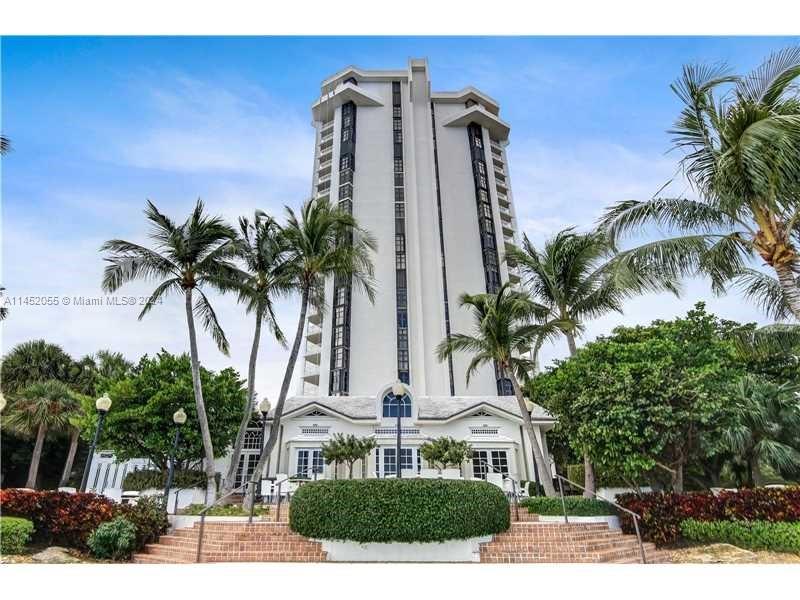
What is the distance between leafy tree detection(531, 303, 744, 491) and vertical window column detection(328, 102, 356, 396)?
19.7 m

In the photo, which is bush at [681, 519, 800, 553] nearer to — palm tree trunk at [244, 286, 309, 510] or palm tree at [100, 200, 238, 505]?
palm tree trunk at [244, 286, 309, 510]

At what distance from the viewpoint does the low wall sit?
959 cm

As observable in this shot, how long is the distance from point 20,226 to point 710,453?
1888 cm

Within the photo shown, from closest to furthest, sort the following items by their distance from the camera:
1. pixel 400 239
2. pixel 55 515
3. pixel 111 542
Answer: pixel 111 542
pixel 55 515
pixel 400 239

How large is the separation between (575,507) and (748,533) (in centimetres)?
387

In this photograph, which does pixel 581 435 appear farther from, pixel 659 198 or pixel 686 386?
pixel 659 198

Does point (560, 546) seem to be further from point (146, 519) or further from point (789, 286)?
point (146, 519)

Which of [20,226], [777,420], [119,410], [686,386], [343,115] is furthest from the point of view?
[343,115]

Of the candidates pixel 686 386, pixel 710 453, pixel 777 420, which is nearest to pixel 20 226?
pixel 686 386

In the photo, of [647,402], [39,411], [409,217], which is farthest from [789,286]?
[409,217]

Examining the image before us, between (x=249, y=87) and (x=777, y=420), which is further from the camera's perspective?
(x=777, y=420)

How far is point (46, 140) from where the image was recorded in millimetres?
10906

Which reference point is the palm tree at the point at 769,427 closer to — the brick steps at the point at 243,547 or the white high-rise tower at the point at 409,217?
the brick steps at the point at 243,547

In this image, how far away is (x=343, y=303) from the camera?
39750 mm
